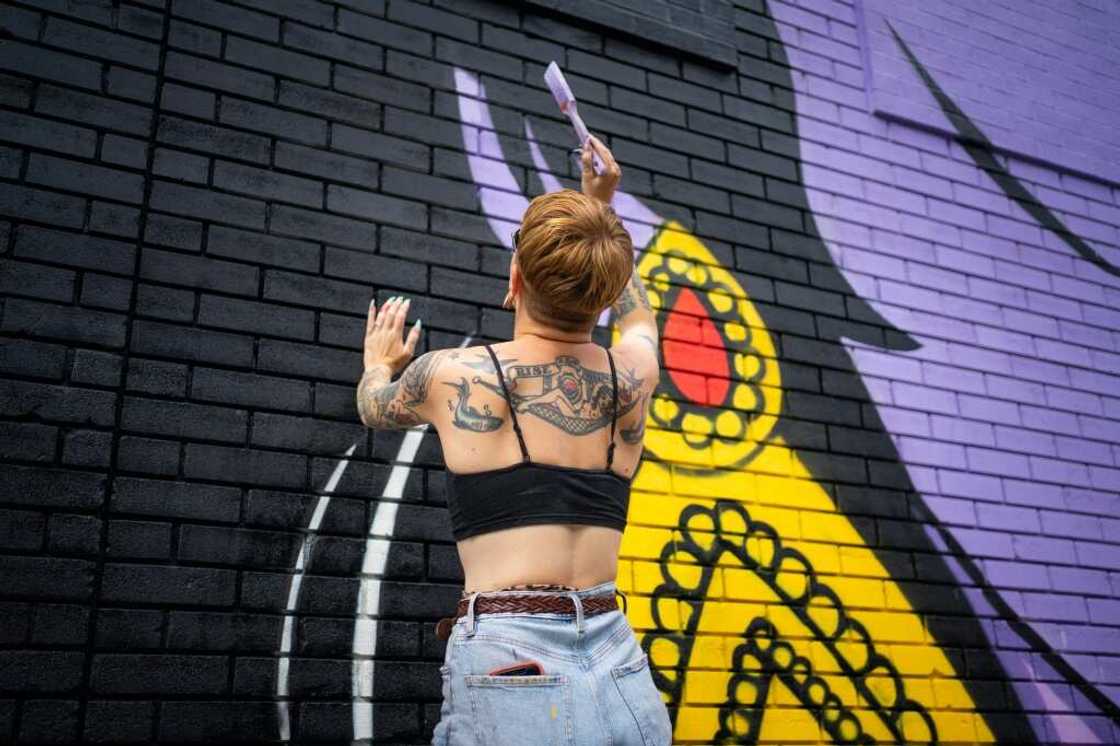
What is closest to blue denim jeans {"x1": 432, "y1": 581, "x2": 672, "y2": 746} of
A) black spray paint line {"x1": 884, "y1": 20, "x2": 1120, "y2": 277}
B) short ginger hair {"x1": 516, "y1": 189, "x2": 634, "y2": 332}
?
short ginger hair {"x1": 516, "y1": 189, "x2": 634, "y2": 332}

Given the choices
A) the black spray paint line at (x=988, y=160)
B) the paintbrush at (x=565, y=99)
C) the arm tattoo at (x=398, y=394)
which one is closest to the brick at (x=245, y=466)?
the arm tattoo at (x=398, y=394)

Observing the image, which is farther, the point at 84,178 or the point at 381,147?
the point at 381,147

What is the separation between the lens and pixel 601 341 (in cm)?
368

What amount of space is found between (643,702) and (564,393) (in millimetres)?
648

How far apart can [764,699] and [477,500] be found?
1835mm

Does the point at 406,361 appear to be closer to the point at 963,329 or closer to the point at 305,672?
the point at 305,672

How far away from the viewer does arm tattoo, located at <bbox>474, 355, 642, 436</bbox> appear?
220 centimetres

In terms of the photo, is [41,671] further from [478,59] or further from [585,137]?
[478,59]

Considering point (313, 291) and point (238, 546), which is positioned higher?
point (313, 291)

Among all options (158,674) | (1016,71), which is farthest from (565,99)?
(1016,71)

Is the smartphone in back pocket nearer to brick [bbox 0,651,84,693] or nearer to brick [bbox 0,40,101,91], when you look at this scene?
brick [bbox 0,651,84,693]

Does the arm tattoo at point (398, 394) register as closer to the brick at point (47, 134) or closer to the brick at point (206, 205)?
the brick at point (206, 205)

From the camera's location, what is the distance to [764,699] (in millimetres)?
3521

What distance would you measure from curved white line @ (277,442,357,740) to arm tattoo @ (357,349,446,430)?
2.32ft
